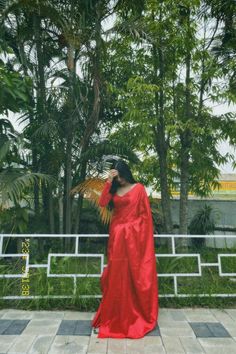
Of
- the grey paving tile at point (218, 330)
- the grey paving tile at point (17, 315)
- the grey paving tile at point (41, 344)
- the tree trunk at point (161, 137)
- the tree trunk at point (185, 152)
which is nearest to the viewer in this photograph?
the grey paving tile at point (41, 344)

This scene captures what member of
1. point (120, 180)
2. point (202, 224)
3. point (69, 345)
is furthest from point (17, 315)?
point (202, 224)

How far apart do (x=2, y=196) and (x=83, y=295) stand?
1447 millimetres

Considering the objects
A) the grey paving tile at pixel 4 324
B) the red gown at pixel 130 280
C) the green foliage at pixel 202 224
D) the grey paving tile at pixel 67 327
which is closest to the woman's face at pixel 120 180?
the red gown at pixel 130 280

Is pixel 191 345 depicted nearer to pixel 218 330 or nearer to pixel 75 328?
pixel 218 330

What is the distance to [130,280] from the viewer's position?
3.33 m

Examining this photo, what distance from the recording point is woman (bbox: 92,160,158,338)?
326 cm

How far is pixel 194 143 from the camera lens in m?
5.86

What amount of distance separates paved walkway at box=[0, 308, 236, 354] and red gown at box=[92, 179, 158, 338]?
0.39 ft

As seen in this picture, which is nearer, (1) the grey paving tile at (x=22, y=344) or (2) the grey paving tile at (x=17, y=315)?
(1) the grey paving tile at (x=22, y=344)

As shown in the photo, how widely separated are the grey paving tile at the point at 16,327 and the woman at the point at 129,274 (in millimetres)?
678

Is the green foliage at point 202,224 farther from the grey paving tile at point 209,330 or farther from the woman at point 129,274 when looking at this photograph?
the woman at point 129,274

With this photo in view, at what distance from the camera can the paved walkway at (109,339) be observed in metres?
2.96

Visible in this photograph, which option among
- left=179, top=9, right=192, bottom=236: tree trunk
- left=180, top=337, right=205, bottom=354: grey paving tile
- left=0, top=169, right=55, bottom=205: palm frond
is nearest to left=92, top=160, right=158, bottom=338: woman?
left=180, top=337, right=205, bottom=354: grey paving tile

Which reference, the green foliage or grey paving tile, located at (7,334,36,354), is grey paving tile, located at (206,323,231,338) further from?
the green foliage
